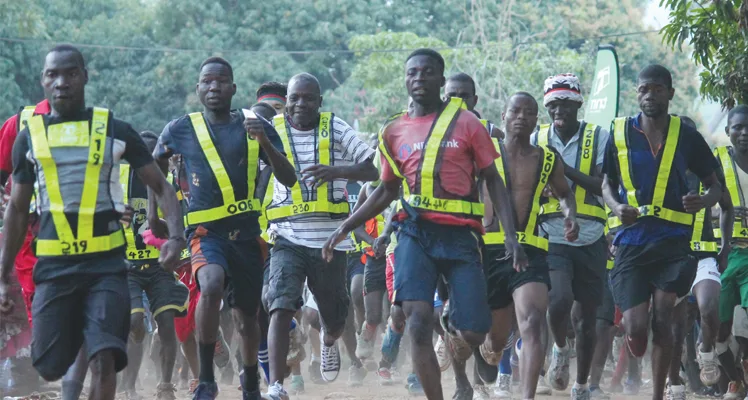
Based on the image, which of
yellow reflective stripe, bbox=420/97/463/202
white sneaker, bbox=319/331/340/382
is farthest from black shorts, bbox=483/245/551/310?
white sneaker, bbox=319/331/340/382

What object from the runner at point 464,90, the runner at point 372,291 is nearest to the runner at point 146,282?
the runner at point 464,90

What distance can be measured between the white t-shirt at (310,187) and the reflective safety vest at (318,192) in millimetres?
25

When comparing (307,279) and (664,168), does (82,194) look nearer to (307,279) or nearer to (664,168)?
(307,279)

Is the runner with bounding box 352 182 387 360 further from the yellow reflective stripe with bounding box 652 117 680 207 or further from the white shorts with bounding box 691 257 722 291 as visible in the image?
the yellow reflective stripe with bounding box 652 117 680 207

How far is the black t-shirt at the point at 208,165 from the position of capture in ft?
30.1

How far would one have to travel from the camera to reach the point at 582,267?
10703 mm

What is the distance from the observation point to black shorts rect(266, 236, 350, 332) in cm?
992

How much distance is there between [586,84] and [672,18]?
81.2ft

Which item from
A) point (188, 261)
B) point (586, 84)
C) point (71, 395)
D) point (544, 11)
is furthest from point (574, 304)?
point (544, 11)

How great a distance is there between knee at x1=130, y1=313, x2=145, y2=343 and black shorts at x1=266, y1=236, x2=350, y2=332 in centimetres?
193

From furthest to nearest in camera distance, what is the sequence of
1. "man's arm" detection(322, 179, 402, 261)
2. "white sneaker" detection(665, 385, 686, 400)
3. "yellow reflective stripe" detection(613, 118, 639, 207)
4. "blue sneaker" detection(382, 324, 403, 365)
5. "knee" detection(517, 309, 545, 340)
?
1. "blue sneaker" detection(382, 324, 403, 365)
2. "white sneaker" detection(665, 385, 686, 400)
3. "yellow reflective stripe" detection(613, 118, 639, 207)
4. "knee" detection(517, 309, 545, 340)
5. "man's arm" detection(322, 179, 402, 261)

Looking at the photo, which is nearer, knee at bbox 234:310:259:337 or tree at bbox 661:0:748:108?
knee at bbox 234:310:259:337

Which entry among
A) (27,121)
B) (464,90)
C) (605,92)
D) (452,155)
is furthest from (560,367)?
(605,92)

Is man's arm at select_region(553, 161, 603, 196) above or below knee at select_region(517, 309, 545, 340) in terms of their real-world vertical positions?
above
